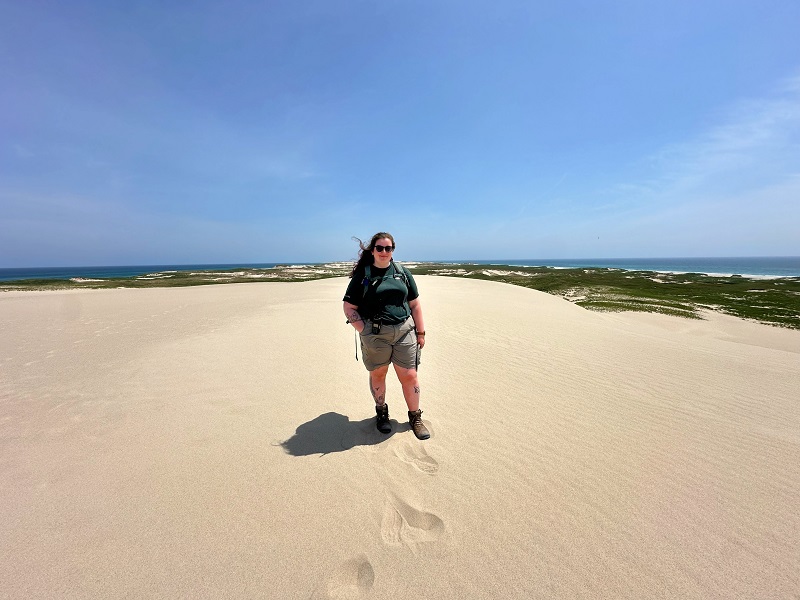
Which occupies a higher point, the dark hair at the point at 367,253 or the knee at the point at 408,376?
the dark hair at the point at 367,253

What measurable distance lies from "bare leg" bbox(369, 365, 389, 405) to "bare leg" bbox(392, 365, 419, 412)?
0.64 ft

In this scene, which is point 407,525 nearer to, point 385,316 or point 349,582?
point 349,582

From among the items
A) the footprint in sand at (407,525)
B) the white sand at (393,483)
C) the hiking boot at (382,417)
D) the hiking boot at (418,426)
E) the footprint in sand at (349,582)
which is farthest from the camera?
the hiking boot at (382,417)

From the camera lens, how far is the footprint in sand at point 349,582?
2.22 m

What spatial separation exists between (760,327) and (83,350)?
27.8 m

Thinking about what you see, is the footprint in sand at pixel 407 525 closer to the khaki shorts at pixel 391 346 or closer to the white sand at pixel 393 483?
the white sand at pixel 393 483

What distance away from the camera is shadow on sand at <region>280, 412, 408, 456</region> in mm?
3990

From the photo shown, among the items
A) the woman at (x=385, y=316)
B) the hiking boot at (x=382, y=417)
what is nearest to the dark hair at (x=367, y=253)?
the woman at (x=385, y=316)

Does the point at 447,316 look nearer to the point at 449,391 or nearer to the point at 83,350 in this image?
the point at 449,391

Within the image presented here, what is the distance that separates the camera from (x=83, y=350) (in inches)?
328

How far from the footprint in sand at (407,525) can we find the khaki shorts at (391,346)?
5.24 ft

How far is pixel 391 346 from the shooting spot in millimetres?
4184

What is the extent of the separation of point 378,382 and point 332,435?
0.93m

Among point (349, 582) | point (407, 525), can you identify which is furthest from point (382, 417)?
point (349, 582)
